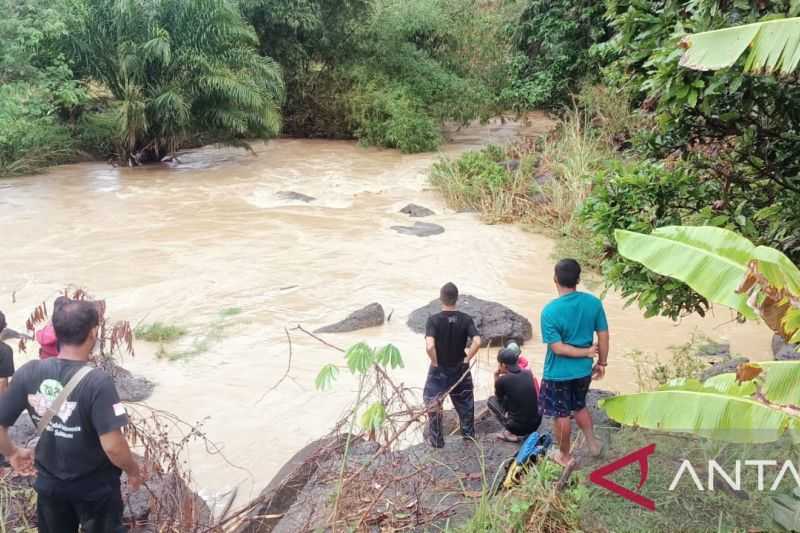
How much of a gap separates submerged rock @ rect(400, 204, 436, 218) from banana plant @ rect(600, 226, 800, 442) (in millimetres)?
11465

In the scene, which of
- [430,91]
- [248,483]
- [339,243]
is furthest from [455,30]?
[248,483]

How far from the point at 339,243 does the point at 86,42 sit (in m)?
8.93

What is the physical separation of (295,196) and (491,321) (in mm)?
8396

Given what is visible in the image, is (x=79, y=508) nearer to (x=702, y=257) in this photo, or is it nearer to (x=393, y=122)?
(x=702, y=257)

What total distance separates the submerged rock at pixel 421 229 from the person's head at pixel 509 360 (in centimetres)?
797

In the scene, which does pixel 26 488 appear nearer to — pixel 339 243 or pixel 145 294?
pixel 145 294

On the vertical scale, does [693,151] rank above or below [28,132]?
above

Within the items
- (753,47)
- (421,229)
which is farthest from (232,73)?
(753,47)

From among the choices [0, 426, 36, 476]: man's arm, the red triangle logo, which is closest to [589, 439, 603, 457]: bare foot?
the red triangle logo

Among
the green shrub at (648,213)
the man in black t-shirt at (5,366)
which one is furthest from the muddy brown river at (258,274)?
the green shrub at (648,213)

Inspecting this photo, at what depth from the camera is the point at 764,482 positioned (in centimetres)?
420

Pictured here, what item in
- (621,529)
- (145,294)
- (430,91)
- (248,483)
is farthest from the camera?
(430,91)

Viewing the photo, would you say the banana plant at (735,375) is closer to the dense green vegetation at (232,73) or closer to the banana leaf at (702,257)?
the banana leaf at (702,257)

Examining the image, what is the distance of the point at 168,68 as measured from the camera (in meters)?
18.5
